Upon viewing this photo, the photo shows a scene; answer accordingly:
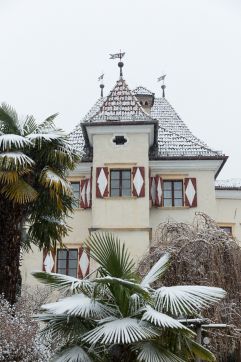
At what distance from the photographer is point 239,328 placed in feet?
46.6

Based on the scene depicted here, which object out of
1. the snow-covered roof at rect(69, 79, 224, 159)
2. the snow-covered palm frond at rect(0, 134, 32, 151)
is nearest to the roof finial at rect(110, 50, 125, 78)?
the snow-covered roof at rect(69, 79, 224, 159)

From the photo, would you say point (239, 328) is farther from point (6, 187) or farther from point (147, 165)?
point (147, 165)

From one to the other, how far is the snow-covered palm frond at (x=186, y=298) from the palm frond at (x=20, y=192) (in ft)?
14.8

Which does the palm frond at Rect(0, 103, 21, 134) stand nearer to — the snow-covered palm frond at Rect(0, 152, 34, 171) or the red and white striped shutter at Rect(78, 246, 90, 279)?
the snow-covered palm frond at Rect(0, 152, 34, 171)

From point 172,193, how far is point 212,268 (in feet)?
35.2

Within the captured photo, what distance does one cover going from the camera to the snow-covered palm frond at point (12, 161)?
40.7ft

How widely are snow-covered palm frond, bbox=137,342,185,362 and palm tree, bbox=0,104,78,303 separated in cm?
479

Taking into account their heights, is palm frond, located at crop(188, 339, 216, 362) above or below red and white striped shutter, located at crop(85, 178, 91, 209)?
below

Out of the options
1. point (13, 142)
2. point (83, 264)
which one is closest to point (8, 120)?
point (13, 142)

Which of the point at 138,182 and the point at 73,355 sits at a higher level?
the point at 138,182

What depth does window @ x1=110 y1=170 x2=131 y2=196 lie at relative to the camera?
2389 centimetres

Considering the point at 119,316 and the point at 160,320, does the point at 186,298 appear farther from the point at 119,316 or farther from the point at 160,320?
the point at 119,316

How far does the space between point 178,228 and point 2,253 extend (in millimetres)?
5028

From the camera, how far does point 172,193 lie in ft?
81.7
